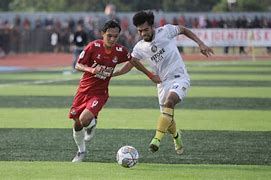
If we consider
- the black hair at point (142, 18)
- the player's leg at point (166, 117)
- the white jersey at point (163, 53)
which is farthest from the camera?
the white jersey at point (163, 53)

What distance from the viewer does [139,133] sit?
1712 centimetres

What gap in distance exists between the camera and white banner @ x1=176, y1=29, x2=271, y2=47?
5400 centimetres

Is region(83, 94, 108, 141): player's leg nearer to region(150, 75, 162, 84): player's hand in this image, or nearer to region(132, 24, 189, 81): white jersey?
region(150, 75, 162, 84): player's hand

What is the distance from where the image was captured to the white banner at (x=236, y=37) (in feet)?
177

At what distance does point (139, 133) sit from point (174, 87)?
3.16 meters

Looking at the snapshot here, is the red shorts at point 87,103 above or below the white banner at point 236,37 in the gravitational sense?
above

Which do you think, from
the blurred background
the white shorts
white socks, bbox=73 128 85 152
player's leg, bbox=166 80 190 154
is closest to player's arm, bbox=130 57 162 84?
the white shorts

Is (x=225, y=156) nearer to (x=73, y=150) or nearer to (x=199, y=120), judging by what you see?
(x=73, y=150)

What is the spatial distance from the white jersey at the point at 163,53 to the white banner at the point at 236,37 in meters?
39.8

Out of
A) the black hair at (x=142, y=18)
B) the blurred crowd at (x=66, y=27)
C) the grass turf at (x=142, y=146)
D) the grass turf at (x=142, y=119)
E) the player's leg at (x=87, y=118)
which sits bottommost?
the blurred crowd at (x=66, y=27)

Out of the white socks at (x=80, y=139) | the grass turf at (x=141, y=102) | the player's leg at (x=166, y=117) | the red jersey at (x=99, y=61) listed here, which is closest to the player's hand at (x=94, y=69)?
the red jersey at (x=99, y=61)

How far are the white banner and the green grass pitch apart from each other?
22.3 meters

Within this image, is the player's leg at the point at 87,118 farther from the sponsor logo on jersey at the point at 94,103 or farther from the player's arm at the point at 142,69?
the player's arm at the point at 142,69

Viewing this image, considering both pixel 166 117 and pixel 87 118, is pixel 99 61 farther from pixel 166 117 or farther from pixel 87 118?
pixel 166 117
